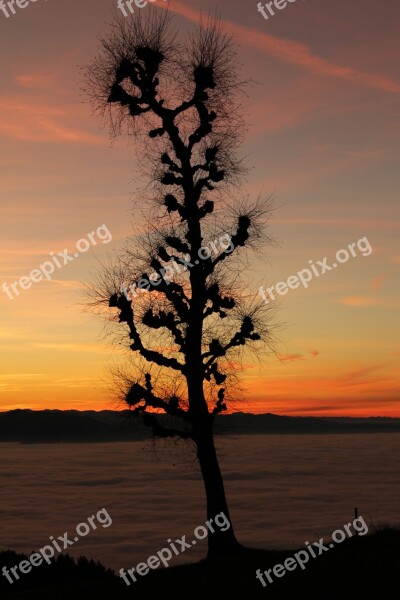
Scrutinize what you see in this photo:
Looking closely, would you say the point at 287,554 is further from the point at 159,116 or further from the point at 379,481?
the point at 379,481

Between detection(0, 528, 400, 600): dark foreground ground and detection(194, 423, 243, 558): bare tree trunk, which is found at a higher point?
detection(194, 423, 243, 558): bare tree trunk

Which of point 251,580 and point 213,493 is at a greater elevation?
point 213,493

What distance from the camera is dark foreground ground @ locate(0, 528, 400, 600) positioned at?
18969 millimetres

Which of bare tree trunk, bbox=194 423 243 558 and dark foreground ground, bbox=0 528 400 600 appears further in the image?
bare tree trunk, bbox=194 423 243 558

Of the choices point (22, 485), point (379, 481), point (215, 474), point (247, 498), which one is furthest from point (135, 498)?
point (215, 474)

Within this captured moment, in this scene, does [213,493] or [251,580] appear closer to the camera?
[251,580]

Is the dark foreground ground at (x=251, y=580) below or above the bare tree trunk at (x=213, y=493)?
below

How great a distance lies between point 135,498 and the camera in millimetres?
109438

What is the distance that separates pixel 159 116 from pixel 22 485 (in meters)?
116

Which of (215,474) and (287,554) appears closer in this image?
(287,554)

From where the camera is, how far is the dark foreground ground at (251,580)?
747 inches

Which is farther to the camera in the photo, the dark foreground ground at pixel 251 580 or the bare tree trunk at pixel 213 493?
the bare tree trunk at pixel 213 493

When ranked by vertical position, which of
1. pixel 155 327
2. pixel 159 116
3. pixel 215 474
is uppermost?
pixel 159 116

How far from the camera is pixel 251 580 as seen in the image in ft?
69.2
